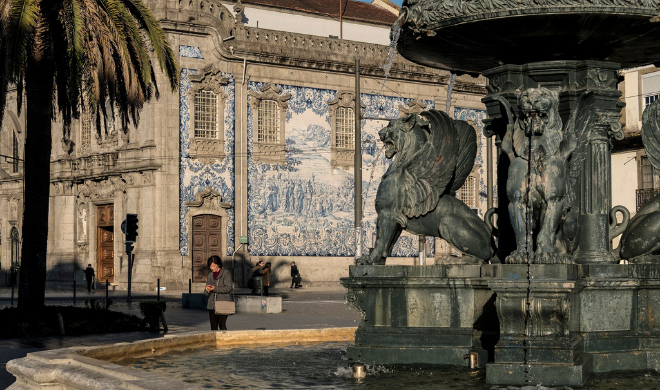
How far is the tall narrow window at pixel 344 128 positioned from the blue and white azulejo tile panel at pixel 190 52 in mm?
6533

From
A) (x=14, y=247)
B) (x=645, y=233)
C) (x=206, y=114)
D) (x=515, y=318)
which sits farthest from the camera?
(x=14, y=247)

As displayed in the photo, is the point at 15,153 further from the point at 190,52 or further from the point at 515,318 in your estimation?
the point at 515,318

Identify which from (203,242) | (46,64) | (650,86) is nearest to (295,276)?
(203,242)

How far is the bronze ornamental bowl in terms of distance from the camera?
845 cm

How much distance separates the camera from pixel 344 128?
39.9 metres

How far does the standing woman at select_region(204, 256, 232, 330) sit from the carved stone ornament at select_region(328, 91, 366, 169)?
24.9 meters

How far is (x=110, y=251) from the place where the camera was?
1538 inches

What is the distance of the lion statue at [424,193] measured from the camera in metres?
9.38

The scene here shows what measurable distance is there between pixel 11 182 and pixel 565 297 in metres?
41.0

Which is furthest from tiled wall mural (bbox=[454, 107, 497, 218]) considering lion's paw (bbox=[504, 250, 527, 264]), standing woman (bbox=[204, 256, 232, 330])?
lion's paw (bbox=[504, 250, 527, 264])

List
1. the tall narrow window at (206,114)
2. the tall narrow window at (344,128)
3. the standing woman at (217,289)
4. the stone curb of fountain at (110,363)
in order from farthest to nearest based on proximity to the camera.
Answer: the tall narrow window at (344,128) → the tall narrow window at (206,114) → the standing woman at (217,289) → the stone curb of fountain at (110,363)

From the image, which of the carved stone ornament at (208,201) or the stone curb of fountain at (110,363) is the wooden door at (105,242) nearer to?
the carved stone ornament at (208,201)

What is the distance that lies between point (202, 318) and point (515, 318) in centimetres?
1434

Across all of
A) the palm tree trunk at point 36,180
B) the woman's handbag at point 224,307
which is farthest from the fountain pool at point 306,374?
the palm tree trunk at point 36,180
